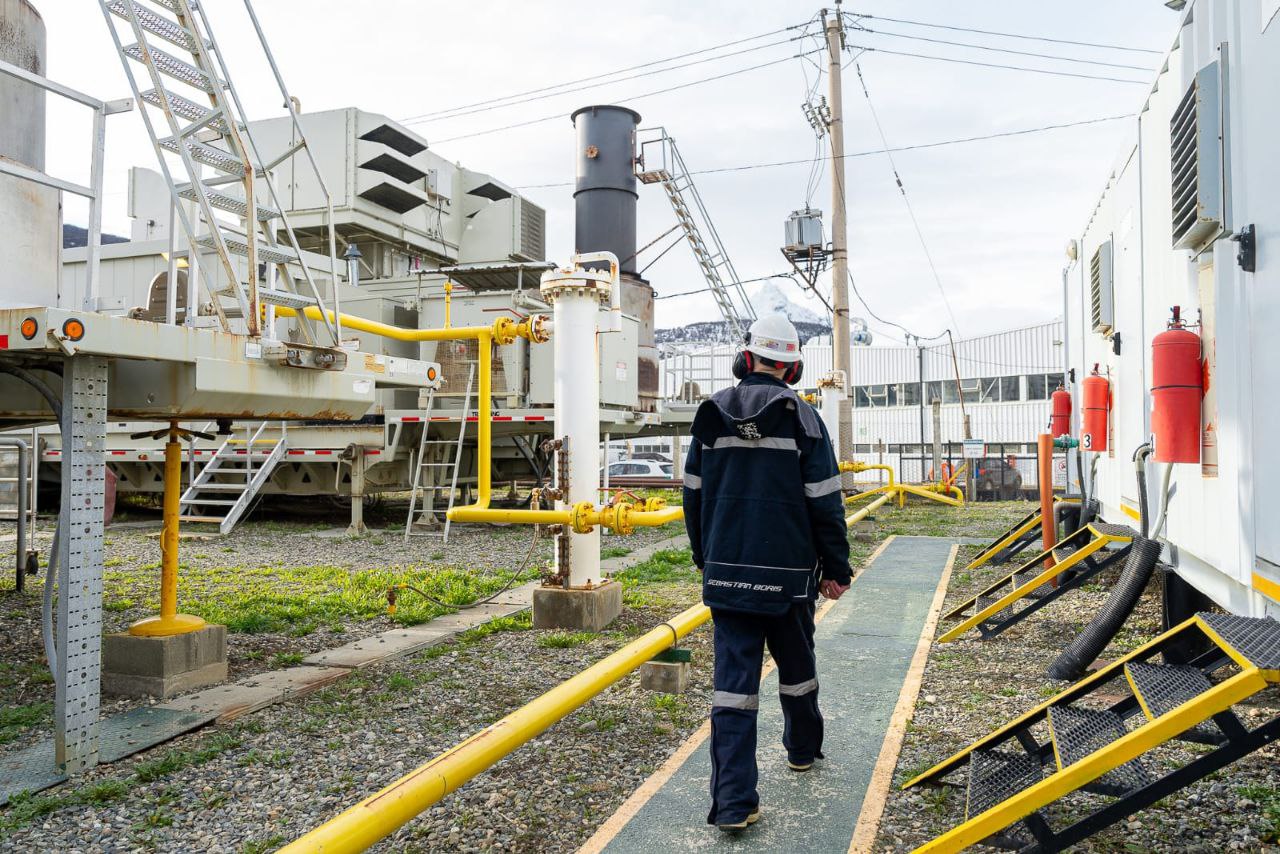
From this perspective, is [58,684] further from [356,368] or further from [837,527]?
[837,527]

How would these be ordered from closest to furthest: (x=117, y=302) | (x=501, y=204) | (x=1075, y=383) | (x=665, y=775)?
1. (x=665, y=775)
2. (x=1075, y=383)
3. (x=117, y=302)
4. (x=501, y=204)

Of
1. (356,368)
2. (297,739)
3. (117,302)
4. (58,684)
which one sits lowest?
(297,739)

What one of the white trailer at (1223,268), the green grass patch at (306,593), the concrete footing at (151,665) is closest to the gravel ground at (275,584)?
the green grass patch at (306,593)

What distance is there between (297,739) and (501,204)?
13.2 m

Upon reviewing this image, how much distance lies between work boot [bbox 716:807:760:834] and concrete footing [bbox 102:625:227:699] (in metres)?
3.51

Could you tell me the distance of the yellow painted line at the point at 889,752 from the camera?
3295 mm

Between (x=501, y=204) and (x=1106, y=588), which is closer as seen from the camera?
(x=1106, y=588)

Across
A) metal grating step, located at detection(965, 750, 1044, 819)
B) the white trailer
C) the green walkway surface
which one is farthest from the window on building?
metal grating step, located at detection(965, 750, 1044, 819)

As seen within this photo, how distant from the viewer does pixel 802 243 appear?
17500mm

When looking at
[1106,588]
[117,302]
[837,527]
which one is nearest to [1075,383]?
[1106,588]

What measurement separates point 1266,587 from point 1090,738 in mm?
866

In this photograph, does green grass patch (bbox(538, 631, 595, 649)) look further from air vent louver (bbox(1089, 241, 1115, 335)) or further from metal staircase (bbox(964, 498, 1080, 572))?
metal staircase (bbox(964, 498, 1080, 572))

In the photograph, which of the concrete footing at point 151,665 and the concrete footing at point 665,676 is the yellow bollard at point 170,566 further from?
the concrete footing at point 665,676

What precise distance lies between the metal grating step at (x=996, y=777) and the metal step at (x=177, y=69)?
4798mm
